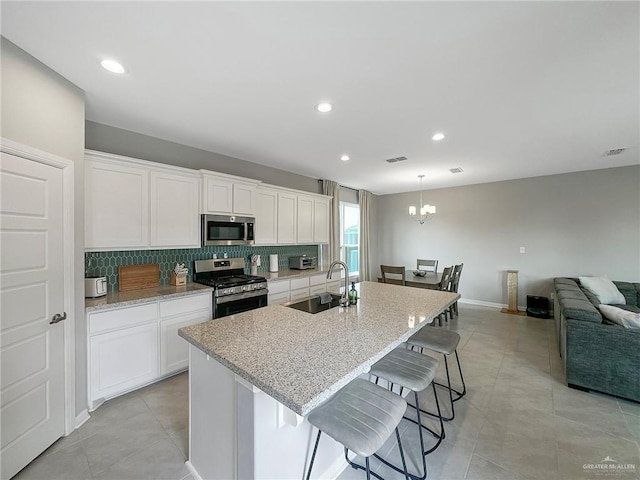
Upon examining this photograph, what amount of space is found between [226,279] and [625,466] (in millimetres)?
3754

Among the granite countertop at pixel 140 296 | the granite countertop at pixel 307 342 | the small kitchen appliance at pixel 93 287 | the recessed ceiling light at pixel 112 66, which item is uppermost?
the recessed ceiling light at pixel 112 66

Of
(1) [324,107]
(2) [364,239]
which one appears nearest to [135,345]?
(1) [324,107]

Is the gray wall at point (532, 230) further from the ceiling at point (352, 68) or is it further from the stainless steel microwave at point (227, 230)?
the stainless steel microwave at point (227, 230)

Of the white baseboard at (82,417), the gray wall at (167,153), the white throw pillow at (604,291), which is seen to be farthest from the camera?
the white throw pillow at (604,291)

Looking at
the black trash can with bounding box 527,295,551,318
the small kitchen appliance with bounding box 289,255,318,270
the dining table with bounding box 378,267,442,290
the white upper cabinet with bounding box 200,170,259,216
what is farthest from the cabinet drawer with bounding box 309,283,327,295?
the black trash can with bounding box 527,295,551,318

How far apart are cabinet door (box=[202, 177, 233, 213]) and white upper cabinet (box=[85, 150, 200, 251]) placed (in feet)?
0.35

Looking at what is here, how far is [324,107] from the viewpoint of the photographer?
2.41 m

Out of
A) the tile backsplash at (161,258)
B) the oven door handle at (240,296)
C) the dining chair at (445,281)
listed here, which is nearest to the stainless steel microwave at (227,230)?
the tile backsplash at (161,258)

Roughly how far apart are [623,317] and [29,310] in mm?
4904

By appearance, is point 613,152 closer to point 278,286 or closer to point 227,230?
point 278,286

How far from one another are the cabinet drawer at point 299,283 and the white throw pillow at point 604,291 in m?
4.32

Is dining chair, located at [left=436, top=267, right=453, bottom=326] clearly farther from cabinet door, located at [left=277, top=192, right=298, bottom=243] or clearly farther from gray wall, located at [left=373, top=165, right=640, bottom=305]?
cabinet door, located at [left=277, top=192, right=298, bottom=243]

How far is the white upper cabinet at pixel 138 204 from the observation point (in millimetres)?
2457

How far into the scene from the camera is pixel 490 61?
70.1 inches
